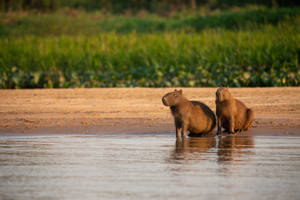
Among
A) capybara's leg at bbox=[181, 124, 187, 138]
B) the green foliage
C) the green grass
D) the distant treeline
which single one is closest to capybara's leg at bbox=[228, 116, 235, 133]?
capybara's leg at bbox=[181, 124, 187, 138]

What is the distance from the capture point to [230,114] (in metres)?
8.38

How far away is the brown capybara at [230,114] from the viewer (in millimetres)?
8305

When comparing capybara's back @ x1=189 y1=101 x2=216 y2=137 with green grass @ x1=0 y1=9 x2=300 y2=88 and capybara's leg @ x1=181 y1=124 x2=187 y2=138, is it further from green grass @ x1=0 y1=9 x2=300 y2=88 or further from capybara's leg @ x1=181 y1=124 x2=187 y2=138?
green grass @ x1=0 y1=9 x2=300 y2=88

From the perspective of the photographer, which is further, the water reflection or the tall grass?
the tall grass

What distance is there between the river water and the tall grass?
6.41 m

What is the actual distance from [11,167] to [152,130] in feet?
10.8

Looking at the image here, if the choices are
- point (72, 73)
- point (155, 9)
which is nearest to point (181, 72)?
point (72, 73)

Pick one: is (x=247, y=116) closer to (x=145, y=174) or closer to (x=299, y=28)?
(x=145, y=174)

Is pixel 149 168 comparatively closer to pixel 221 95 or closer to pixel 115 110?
pixel 221 95

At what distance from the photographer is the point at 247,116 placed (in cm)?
859

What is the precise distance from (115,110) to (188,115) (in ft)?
8.62

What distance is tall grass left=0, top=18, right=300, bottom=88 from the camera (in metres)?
14.7

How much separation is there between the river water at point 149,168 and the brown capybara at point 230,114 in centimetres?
29

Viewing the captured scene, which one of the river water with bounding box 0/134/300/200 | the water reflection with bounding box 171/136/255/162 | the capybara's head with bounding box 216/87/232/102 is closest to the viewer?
the river water with bounding box 0/134/300/200
